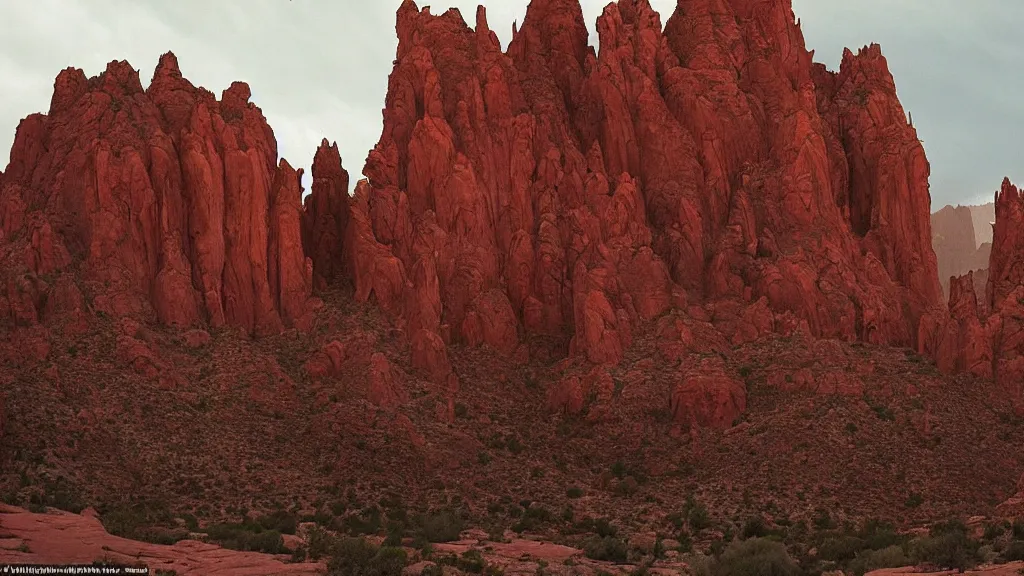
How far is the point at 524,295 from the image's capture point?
104375mm

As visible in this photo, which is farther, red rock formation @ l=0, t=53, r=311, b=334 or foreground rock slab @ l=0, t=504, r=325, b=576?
red rock formation @ l=0, t=53, r=311, b=334

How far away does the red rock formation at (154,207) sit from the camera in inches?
3674

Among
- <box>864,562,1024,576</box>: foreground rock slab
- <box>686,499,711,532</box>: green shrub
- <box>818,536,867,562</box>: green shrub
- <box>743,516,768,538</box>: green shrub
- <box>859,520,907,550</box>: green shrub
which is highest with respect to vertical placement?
<box>686,499,711,532</box>: green shrub

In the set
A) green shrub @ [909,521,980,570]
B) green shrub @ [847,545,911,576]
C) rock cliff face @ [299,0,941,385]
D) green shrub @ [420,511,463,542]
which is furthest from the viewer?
rock cliff face @ [299,0,941,385]

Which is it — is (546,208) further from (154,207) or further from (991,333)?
(991,333)

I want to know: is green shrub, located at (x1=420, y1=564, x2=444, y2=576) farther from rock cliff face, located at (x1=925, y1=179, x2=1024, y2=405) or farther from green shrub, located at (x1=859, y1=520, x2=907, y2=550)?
rock cliff face, located at (x1=925, y1=179, x2=1024, y2=405)

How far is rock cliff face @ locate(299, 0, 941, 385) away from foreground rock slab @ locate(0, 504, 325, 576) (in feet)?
133

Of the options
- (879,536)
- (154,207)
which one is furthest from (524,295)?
(879,536)

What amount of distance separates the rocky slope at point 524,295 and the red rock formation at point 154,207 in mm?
248

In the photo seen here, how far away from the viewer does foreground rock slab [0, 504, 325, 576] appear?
171ft

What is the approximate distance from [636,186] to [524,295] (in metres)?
13.4

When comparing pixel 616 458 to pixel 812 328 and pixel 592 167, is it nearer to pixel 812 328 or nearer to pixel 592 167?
pixel 812 328

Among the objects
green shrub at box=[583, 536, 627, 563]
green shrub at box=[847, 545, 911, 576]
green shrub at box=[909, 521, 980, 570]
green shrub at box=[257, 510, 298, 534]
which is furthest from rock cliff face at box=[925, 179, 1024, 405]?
green shrub at box=[257, 510, 298, 534]

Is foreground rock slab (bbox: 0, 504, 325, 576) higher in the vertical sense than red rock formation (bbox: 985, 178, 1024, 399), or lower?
lower
